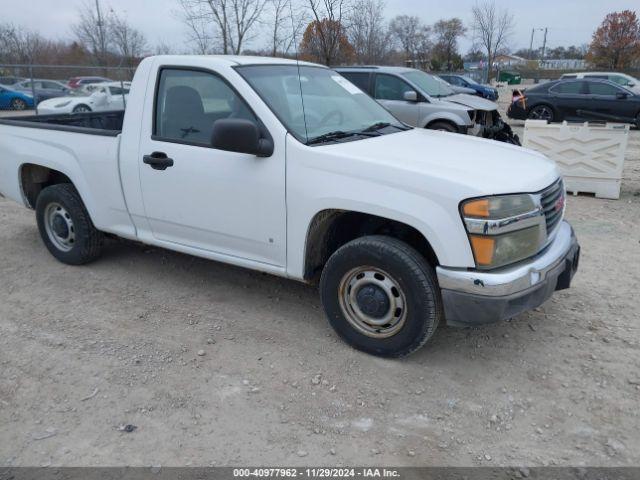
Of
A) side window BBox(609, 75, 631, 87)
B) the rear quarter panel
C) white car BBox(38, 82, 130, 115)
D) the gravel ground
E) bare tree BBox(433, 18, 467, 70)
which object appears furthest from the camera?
bare tree BBox(433, 18, 467, 70)

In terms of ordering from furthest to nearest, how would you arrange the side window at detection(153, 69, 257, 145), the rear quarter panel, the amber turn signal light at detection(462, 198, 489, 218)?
1. the rear quarter panel
2. the side window at detection(153, 69, 257, 145)
3. the amber turn signal light at detection(462, 198, 489, 218)

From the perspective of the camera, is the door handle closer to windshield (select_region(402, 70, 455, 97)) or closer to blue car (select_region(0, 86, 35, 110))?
windshield (select_region(402, 70, 455, 97))

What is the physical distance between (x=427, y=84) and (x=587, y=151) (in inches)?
165

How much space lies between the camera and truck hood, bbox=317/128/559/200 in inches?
123

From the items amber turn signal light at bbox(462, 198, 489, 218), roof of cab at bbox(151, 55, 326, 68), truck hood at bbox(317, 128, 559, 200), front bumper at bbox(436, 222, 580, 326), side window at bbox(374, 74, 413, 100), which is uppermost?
roof of cab at bbox(151, 55, 326, 68)

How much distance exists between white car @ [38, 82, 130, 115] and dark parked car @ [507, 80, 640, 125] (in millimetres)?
13386

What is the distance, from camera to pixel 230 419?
3.02 meters

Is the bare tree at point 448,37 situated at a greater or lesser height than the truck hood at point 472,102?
greater

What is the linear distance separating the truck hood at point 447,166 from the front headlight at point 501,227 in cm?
7

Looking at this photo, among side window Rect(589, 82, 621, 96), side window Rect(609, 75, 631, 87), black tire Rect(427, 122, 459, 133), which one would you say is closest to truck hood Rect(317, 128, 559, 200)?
black tire Rect(427, 122, 459, 133)

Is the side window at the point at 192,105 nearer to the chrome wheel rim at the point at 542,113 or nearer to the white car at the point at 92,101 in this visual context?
the chrome wheel rim at the point at 542,113

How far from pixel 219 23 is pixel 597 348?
19567 mm

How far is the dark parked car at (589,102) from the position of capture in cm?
1552

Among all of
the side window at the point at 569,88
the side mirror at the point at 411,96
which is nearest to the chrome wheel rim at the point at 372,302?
the side mirror at the point at 411,96
